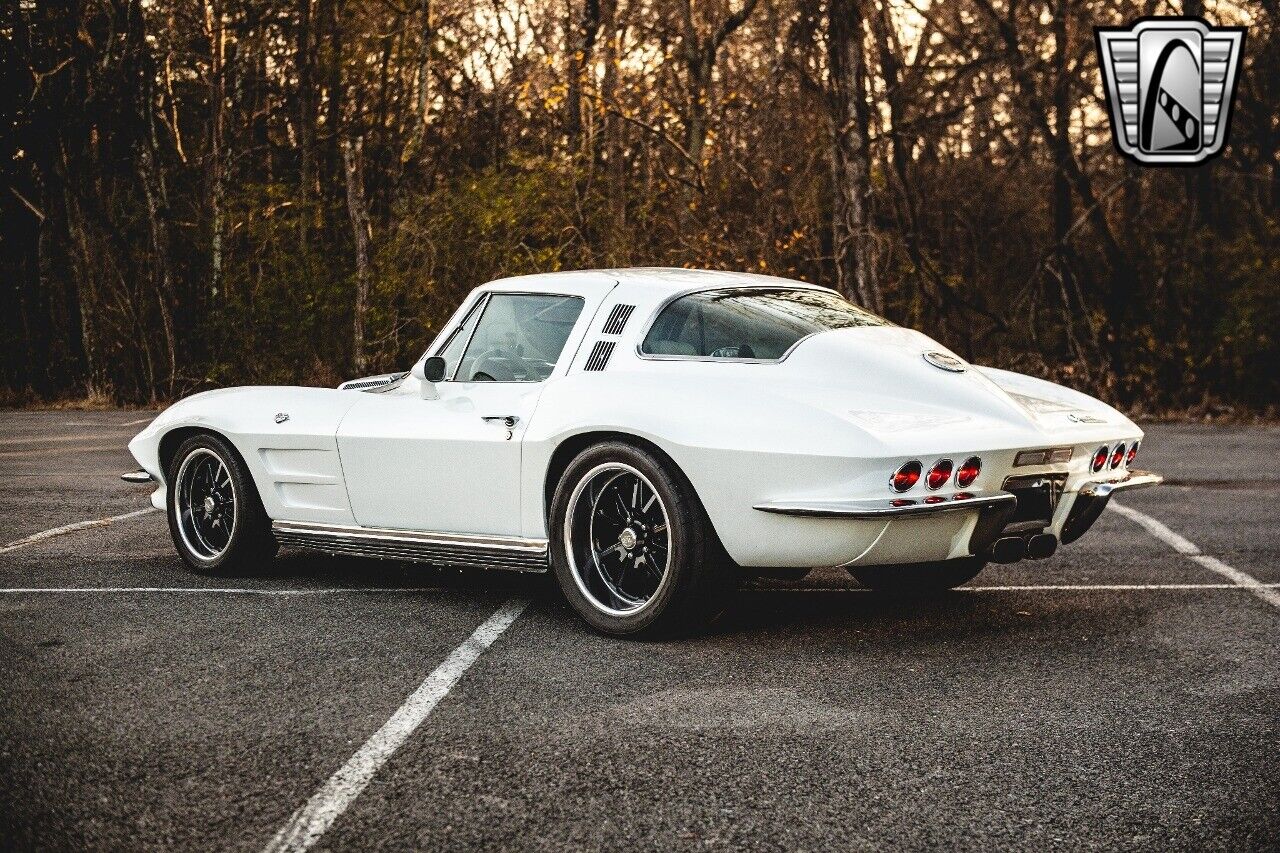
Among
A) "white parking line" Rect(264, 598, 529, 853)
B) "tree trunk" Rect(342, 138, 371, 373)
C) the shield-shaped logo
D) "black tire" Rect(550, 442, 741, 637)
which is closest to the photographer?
"white parking line" Rect(264, 598, 529, 853)

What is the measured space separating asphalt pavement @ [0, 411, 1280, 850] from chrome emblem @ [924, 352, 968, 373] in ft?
3.38

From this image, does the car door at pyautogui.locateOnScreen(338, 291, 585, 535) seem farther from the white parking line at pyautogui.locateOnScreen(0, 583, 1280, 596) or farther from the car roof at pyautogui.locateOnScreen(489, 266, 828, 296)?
the white parking line at pyautogui.locateOnScreen(0, 583, 1280, 596)

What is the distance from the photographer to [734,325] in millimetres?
5539

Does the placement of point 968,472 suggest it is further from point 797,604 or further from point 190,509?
point 190,509

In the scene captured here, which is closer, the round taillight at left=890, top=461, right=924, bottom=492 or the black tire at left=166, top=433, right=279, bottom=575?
the round taillight at left=890, top=461, right=924, bottom=492

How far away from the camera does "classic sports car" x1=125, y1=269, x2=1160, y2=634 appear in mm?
4895

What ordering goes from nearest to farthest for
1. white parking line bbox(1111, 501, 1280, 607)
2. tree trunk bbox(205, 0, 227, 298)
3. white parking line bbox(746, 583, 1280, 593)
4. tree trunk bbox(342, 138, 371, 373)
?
white parking line bbox(1111, 501, 1280, 607) → white parking line bbox(746, 583, 1280, 593) → tree trunk bbox(342, 138, 371, 373) → tree trunk bbox(205, 0, 227, 298)

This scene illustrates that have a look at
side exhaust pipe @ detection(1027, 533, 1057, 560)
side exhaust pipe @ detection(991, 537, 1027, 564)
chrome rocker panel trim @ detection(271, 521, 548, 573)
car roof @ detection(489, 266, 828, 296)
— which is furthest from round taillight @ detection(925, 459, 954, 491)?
chrome rocker panel trim @ detection(271, 521, 548, 573)

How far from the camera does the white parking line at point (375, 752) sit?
3264mm

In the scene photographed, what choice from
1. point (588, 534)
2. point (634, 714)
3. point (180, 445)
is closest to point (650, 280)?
point (588, 534)

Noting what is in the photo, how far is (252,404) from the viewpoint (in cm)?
668

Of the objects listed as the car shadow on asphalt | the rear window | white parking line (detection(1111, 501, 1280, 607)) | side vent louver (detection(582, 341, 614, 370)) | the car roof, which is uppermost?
the car roof

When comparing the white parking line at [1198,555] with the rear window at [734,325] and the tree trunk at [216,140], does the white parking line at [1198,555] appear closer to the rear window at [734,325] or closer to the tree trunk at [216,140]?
the rear window at [734,325]

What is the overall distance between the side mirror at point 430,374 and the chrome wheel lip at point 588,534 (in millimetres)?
1003
